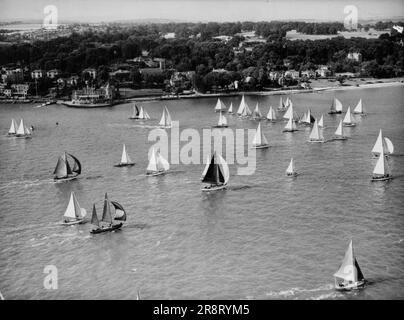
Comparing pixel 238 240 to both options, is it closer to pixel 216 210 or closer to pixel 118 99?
pixel 216 210

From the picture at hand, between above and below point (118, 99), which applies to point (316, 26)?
above

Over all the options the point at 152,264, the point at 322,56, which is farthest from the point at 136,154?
the point at 322,56

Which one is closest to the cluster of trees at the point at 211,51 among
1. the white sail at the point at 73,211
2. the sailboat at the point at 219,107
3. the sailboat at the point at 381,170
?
the sailboat at the point at 219,107

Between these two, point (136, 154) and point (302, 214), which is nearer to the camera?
point (302, 214)

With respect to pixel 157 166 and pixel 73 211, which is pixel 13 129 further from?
pixel 73 211

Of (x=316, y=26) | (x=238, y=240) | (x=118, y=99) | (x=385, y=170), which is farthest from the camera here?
(x=316, y=26)

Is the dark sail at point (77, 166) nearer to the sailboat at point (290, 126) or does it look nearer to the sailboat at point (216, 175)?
the sailboat at point (216, 175)

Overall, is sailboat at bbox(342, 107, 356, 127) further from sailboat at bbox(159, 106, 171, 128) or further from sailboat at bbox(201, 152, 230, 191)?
sailboat at bbox(201, 152, 230, 191)

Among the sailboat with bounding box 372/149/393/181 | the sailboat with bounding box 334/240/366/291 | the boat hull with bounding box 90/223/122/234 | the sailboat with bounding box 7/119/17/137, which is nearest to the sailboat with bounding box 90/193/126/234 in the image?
the boat hull with bounding box 90/223/122/234
